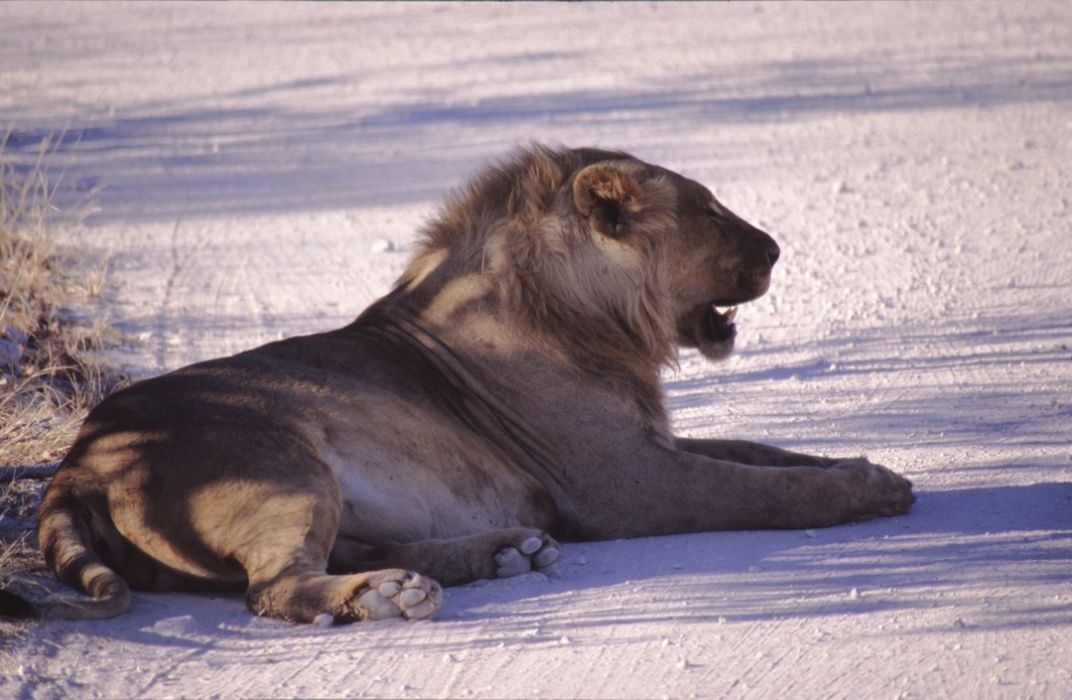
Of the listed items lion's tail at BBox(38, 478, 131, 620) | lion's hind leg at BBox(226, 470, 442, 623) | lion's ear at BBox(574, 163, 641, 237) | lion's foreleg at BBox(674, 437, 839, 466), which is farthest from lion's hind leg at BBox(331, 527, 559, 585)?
lion's ear at BBox(574, 163, 641, 237)

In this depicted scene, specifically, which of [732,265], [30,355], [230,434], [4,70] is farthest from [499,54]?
[230,434]

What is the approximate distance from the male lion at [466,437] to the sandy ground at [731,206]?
13cm

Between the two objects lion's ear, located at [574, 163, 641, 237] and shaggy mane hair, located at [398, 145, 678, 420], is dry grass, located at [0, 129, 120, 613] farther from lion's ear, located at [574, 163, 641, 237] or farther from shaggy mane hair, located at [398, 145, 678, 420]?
lion's ear, located at [574, 163, 641, 237]

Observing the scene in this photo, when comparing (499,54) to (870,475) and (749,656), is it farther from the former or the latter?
(749,656)

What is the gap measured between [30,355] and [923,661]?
416 centimetres

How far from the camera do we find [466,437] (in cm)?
468

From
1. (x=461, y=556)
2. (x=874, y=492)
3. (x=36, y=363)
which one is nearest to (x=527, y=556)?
(x=461, y=556)

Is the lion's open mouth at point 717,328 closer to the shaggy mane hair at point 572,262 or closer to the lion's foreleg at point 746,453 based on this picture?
the shaggy mane hair at point 572,262

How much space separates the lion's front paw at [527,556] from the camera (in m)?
4.31

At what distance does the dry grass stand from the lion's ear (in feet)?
6.66

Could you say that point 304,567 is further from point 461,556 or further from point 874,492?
point 874,492

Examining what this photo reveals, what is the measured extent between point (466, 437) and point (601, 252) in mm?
769

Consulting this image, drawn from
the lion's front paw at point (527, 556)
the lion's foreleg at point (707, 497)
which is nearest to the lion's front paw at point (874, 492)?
the lion's foreleg at point (707, 497)

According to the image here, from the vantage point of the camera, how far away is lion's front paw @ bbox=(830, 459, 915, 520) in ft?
15.2
